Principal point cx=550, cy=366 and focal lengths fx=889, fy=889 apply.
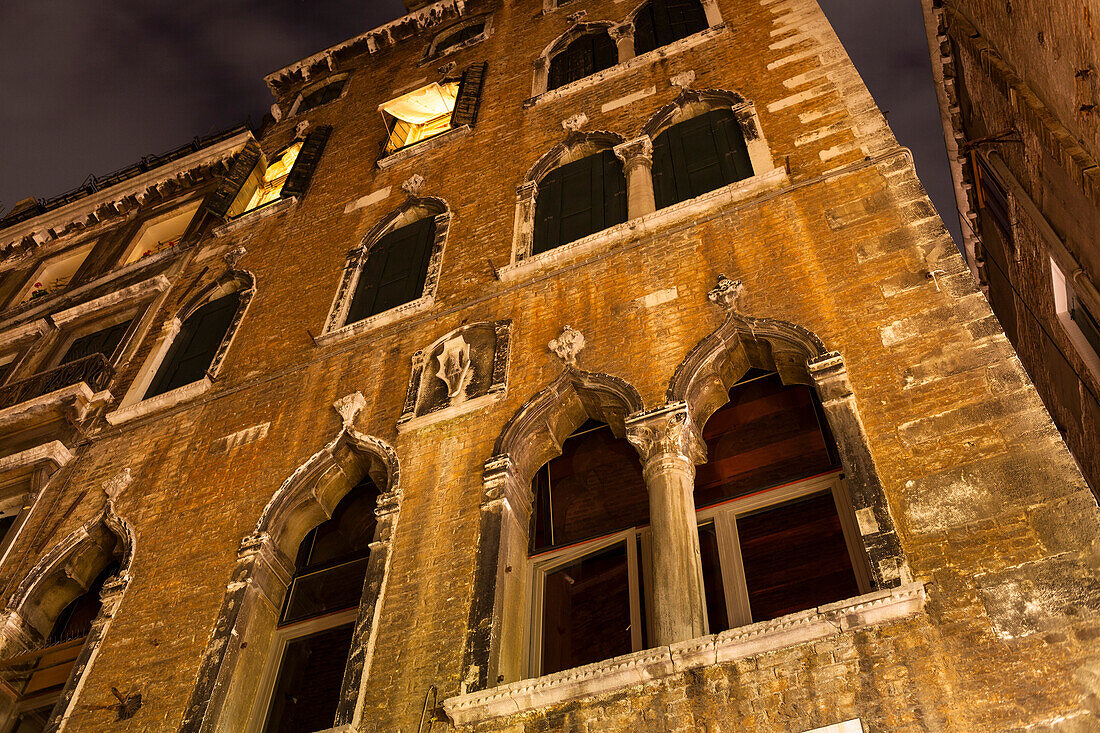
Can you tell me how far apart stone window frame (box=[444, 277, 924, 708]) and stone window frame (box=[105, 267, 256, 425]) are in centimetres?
479

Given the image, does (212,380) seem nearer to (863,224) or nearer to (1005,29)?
(863,224)

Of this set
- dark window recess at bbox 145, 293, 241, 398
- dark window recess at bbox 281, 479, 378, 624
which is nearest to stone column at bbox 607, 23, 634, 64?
dark window recess at bbox 145, 293, 241, 398

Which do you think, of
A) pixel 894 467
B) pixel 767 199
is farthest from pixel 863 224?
pixel 894 467

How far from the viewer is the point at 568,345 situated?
7816 millimetres

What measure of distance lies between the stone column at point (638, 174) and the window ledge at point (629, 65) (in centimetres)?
212

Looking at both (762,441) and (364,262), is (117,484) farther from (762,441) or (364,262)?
(762,441)

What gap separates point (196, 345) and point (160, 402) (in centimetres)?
133

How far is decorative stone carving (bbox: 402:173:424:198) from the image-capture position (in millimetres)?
11906

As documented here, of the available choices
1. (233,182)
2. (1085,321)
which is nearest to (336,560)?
(1085,321)

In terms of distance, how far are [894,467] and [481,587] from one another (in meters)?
2.88

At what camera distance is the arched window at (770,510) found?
19.2ft

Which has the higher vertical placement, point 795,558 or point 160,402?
point 160,402

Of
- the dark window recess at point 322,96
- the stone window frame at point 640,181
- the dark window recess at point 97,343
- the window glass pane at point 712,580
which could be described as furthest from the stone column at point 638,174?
the dark window recess at point 322,96

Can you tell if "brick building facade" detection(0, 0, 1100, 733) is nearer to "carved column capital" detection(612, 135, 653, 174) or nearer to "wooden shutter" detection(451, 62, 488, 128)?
"carved column capital" detection(612, 135, 653, 174)
